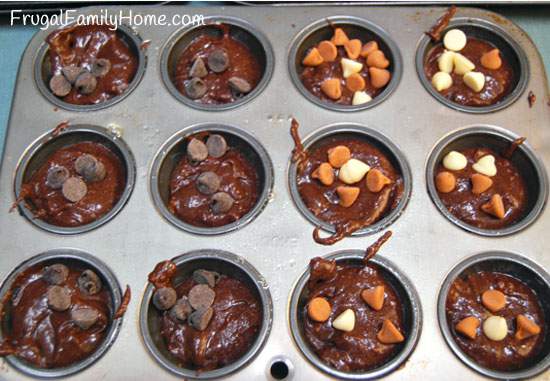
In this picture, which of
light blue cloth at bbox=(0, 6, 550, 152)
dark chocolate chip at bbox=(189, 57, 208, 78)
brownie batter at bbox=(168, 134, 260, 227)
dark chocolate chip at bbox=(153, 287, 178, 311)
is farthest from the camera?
light blue cloth at bbox=(0, 6, 550, 152)

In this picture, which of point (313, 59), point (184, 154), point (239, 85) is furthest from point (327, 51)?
point (184, 154)

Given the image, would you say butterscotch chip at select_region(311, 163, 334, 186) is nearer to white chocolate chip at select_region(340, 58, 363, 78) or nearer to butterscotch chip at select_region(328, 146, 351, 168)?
butterscotch chip at select_region(328, 146, 351, 168)

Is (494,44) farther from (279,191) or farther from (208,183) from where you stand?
(208,183)

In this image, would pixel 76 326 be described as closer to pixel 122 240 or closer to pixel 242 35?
pixel 122 240

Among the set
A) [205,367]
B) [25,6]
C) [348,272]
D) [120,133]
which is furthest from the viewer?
[25,6]

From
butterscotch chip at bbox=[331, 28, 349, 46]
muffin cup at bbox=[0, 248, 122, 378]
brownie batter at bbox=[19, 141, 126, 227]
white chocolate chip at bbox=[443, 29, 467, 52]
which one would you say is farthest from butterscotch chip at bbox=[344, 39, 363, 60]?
muffin cup at bbox=[0, 248, 122, 378]

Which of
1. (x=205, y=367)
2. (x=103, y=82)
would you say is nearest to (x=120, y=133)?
(x=103, y=82)
